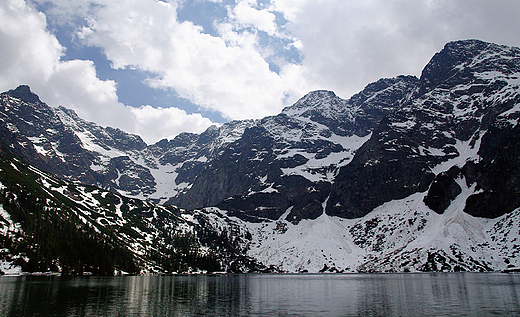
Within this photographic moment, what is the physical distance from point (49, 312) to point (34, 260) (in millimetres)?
150533

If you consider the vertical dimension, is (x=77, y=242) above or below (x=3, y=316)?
above

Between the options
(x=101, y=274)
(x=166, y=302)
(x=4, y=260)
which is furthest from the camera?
(x=101, y=274)

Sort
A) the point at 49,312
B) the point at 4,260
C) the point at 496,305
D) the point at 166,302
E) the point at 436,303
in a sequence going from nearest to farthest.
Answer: the point at 49,312 < the point at 496,305 < the point at 436,303 < the point at 166,302 < the point at 4,260

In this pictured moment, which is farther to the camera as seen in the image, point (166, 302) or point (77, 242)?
point (77, 242)

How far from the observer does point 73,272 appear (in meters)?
176

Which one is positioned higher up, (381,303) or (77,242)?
(77,242)

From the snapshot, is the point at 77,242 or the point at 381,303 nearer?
the point at 381,303

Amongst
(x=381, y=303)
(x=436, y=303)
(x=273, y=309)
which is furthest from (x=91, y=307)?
(x=436, y=303)

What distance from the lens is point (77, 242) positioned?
199m

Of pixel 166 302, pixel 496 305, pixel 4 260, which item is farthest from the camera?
pixel 4 260

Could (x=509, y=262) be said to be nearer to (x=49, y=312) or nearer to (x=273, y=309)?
(x=273, y=309)

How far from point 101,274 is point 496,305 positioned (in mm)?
179937

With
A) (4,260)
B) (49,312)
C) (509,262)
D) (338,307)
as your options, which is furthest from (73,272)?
(509,262)

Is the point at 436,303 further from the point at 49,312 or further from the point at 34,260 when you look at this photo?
the point at 34,260
